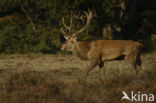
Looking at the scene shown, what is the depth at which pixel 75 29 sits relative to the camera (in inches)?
632

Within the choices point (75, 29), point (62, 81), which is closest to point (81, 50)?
point (62, 81)

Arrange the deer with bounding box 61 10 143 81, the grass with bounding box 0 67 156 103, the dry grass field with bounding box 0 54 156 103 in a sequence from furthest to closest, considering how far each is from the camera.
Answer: the deer with bounding box 61 10 143 81 → the dry grass field with bounding box 0 54 156 103 → the grass with bounding box 0 67 156 103

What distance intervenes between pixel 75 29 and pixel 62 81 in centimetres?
717

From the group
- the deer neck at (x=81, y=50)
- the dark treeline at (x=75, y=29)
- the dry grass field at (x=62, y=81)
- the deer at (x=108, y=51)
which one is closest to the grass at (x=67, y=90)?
the dry grass field at (x=62, y=81)

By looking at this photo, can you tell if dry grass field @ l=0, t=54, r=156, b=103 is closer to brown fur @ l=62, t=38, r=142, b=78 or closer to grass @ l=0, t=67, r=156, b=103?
grass @ l=0, t=67, r=156, b=103

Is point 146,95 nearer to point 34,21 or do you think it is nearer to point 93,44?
point 93,44

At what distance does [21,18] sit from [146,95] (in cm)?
1360

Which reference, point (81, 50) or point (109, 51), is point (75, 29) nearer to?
point (81, 50)

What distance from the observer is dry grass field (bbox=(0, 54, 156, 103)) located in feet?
21.5

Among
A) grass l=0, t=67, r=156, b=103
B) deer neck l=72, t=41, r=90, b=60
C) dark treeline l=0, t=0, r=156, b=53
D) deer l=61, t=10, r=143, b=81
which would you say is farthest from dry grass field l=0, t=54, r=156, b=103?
dark treeline l=0, t=0, r=156, b=53

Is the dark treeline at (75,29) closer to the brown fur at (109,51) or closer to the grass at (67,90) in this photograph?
the brown fur at (109,51)

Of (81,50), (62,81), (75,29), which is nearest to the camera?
(62,81)

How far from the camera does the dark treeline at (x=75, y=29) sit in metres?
15.8

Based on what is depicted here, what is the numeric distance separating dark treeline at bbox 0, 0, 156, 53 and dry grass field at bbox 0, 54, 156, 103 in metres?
1.54
